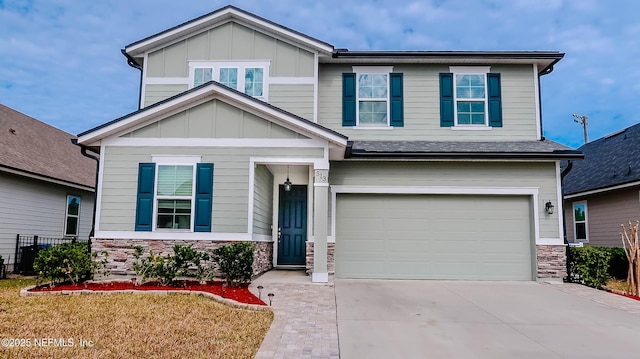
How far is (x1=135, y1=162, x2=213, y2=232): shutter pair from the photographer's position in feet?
31.3

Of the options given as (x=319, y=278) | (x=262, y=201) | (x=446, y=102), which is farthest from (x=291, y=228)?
(x=446, y=102)

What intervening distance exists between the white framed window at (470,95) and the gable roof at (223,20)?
12.0ft

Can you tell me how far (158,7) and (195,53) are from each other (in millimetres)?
4053

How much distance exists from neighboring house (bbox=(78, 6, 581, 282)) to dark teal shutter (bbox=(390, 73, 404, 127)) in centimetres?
5

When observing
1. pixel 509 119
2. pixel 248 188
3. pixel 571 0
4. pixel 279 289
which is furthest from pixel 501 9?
pixel 279 289

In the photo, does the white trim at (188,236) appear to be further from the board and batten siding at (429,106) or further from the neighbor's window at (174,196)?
the board and batten siding at (429,106)

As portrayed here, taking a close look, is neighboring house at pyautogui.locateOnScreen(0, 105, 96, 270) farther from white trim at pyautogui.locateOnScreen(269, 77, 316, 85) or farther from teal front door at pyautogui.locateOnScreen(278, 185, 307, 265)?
white trim at pyautogui.locateOnScreen(269, 77, 316, 85)

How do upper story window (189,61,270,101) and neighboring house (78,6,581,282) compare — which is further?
upper story window (189,61,270,101)

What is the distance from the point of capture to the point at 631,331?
6227mm

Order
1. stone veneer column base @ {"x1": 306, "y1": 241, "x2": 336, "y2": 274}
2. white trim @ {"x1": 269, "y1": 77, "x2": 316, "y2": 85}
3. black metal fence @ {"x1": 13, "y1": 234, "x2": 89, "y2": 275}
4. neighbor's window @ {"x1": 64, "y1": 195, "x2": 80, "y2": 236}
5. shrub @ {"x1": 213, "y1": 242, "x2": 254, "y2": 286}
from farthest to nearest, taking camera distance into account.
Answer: neighbor's window @ {"x1": 64, "y1": 195, "x2": 80, "y2": 236} < black metal fence @ {"x1": 13, "y1": 234, "x2": 89, "y2": 275} < white trim @ {"x1": 269, "y1": 77, "x2": 316, "y2": 85} < stone veneer column base @ {"x1": 306, "y1": 241, "x2": 336, "y2": 274} < shrub @ {"x1": 213, "y1": 242, "x2": 254, "y2": 286}

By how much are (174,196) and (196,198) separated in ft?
1.68

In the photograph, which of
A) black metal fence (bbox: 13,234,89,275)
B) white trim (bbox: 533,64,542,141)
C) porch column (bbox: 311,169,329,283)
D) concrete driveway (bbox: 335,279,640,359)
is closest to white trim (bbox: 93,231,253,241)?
porch column (bbox: 311,169,329,283)

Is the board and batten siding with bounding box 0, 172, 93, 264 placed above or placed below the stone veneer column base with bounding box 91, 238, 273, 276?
above

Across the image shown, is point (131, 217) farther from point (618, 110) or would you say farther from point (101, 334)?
point (618, 110)
